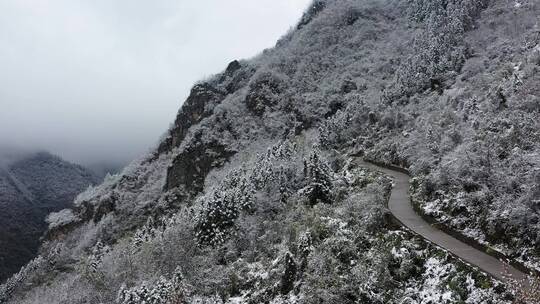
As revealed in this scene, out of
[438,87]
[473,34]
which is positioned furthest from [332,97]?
[438,87]

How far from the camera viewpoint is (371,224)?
2378 cm

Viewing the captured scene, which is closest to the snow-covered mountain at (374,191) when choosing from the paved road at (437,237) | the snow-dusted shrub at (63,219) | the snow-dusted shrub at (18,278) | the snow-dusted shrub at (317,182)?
the snow-dusted shrub at (317,182)

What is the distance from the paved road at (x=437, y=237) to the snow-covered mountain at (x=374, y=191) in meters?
0.51

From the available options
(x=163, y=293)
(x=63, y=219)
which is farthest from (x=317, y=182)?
(x=63, y=219)

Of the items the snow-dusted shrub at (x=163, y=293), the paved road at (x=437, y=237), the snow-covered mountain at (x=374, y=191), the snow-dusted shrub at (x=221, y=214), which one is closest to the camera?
the paved road at (x=437, y=237)

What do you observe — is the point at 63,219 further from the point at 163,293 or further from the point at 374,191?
the point at 374,191

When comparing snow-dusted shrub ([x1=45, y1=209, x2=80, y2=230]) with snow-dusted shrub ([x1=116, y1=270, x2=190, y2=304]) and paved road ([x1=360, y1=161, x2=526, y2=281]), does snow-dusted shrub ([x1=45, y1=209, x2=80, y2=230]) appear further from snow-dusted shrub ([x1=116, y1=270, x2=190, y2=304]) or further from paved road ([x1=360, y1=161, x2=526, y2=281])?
paved road ([x1=360, y1=161, x2=526, y2=281])

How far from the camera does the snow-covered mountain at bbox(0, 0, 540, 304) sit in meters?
18.9

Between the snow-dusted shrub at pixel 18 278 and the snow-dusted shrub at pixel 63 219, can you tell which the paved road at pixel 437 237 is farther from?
the snow-dusted shrub at pixel 63 219

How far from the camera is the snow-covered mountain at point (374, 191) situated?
744 inches

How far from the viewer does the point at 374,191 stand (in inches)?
1096

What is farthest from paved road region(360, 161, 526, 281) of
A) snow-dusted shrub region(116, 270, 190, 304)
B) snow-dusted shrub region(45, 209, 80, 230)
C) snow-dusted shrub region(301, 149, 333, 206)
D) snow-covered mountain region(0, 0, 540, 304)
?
snow-dusted shrub region(45, 209, 80, 230)

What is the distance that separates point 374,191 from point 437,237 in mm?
7796

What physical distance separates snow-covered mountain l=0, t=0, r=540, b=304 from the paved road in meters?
0.51
